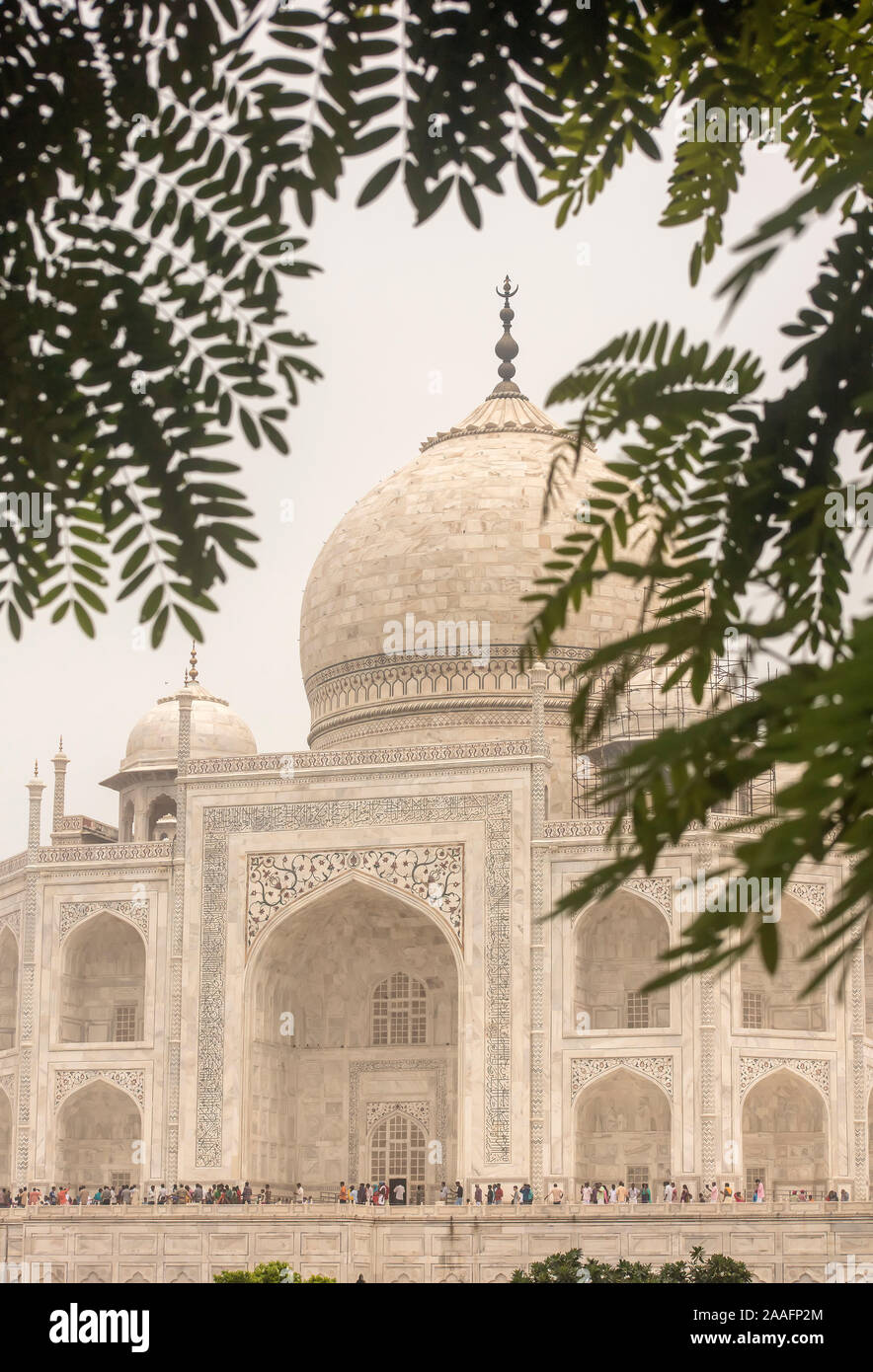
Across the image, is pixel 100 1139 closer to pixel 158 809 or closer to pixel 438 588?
pixel 158 809

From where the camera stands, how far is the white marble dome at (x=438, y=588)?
79.5ft

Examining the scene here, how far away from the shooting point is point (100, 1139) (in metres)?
22.8

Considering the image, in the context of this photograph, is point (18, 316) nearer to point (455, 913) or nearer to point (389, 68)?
point (389, 68)

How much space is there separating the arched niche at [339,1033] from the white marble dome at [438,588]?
8.61ft

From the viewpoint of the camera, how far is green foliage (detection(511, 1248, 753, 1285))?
1570 cm

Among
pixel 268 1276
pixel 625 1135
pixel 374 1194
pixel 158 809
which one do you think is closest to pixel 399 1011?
pixel 374 1194

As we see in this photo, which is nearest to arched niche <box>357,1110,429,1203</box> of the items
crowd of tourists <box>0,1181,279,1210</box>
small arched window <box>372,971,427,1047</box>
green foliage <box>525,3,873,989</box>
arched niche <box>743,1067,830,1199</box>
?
small arched window <box>372,971,427,1047</box>

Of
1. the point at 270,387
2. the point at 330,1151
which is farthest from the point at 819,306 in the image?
the point at 330,1151

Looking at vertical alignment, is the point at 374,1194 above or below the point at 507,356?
below

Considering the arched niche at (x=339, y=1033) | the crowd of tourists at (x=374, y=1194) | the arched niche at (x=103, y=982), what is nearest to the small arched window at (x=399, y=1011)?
the arched niche at (x=339, y=1033)

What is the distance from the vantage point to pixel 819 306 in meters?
1.45

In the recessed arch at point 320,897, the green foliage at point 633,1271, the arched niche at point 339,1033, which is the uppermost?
the recessed arch at point 320,897

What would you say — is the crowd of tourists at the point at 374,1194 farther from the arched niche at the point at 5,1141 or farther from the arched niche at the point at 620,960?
the arched niche at the point at 620,960

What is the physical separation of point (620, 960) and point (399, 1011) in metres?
2.93
